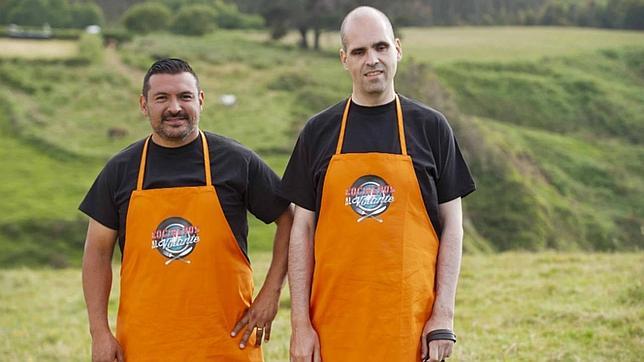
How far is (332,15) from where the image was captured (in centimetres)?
5834

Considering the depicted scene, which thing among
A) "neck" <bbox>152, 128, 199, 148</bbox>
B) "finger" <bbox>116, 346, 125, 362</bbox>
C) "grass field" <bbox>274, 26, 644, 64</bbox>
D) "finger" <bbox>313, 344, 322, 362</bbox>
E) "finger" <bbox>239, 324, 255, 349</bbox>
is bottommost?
"grass field" <bbox>274, 26, 644, 64</bbox>

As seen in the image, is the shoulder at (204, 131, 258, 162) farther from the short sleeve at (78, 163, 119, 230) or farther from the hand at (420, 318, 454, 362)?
the hand at (420, 318, 454, 362)

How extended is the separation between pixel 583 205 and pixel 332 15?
84.2ft

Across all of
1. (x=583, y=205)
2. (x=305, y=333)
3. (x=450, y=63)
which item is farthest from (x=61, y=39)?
(x=305, y=333)

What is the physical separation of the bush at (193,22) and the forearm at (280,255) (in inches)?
2536

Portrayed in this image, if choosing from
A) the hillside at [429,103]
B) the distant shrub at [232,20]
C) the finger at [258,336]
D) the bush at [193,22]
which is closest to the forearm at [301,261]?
the finger at [258,336]

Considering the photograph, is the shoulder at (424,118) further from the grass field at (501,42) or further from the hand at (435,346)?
the grass field at (501,42)

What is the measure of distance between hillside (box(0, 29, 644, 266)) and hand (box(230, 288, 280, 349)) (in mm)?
20944

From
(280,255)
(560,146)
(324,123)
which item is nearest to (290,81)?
(560,146)

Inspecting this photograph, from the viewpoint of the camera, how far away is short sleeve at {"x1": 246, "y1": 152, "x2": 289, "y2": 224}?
4.41 m

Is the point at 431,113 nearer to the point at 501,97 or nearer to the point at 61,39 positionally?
the point at 501,97

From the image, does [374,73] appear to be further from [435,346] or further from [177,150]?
[435,346]

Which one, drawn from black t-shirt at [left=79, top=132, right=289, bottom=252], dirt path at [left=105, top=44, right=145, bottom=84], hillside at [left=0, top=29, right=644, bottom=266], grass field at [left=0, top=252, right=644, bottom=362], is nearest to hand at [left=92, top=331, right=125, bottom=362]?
black t-shirt at [left=79, top=132, right=289, bottom=252]

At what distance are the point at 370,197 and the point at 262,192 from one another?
65 centimetres
